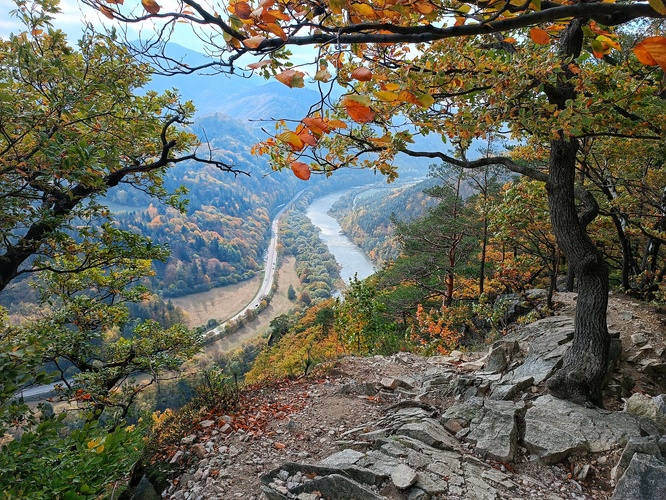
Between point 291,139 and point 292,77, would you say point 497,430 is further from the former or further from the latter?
point 292,77

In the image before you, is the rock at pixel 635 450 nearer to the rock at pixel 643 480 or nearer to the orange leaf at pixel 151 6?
the rock at pixel 643 480

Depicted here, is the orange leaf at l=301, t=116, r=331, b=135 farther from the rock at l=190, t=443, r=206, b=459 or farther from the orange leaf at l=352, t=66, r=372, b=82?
the rock at l=190, t=443, r=206, b=459

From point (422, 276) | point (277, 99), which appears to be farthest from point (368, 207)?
point (277, 99)

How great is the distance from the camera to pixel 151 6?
59.1 inches

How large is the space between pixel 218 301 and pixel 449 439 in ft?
251

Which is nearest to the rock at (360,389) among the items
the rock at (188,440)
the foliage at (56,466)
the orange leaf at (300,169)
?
the rock at (188,440)

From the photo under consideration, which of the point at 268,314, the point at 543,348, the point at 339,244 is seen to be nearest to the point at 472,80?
the point at 543,348

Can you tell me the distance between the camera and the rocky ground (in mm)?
3090

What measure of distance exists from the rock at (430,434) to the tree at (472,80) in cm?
150

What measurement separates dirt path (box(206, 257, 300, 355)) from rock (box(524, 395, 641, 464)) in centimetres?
5433

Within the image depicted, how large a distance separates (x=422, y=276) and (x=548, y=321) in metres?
7.44

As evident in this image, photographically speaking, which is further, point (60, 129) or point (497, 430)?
point (497, 430)

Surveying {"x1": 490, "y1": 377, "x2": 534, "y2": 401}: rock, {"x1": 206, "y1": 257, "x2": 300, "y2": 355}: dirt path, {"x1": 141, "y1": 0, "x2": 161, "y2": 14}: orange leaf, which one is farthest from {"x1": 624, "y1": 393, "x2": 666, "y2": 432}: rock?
{"x1": 206, "y1": 257, "x2": 300, "y2": 355}: dirt path

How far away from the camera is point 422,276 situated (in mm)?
14328
